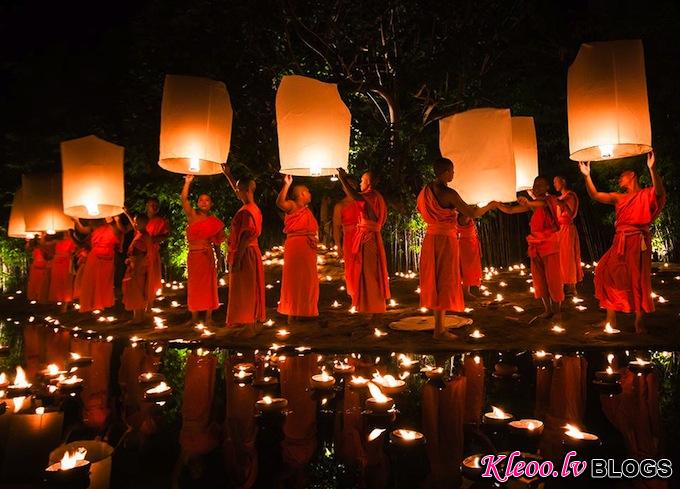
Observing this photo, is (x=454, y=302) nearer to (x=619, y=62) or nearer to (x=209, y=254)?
(x=619, y=62)

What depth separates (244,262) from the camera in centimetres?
668

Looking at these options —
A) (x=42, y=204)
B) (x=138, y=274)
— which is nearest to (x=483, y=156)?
(x=138, y=274)

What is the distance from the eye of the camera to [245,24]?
10469 millimetres

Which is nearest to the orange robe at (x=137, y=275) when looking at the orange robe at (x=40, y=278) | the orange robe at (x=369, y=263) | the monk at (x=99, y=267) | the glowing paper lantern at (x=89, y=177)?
the monk at (x=99, y=267)

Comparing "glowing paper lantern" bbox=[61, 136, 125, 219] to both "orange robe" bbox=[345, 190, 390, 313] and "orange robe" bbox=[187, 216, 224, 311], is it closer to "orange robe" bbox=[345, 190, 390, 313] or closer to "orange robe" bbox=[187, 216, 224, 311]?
"orange robe" bbox=[187, 216, 224, 311]

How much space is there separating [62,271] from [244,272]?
276 inches

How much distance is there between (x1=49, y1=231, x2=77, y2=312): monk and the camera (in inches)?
446

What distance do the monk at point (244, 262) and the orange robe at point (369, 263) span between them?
1.35 meters

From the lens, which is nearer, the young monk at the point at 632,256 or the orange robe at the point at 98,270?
the young monk at the point at 632,256

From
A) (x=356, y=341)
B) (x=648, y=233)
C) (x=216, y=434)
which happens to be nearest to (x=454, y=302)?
(x=356, y=341)

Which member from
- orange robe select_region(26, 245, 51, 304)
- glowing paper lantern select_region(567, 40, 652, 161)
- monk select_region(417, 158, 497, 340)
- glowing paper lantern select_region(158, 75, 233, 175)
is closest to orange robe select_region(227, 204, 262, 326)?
glowing paper lantern select_region(158, 75, 233, 175)

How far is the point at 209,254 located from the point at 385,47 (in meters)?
6.18

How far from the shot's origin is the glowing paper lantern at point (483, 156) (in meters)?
4.85

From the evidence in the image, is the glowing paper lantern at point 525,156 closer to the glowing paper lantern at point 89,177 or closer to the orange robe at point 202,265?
the orange robe at point 202,265
